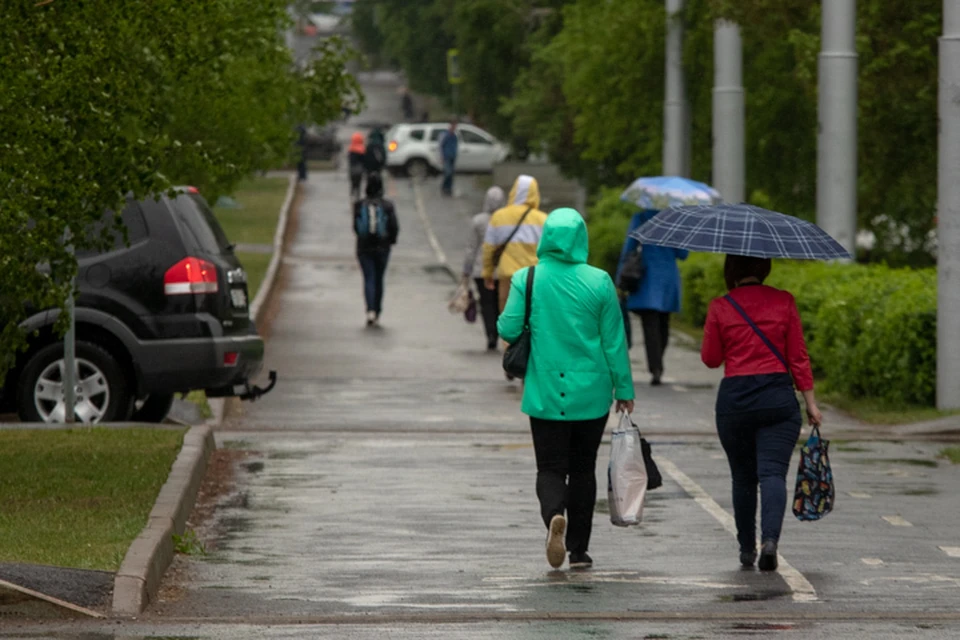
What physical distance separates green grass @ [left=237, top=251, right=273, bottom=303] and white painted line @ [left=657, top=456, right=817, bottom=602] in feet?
46.3

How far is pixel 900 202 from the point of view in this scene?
84.6 ft

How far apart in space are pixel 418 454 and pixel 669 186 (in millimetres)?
5284

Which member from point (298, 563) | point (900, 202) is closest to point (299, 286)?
point (900, 202)

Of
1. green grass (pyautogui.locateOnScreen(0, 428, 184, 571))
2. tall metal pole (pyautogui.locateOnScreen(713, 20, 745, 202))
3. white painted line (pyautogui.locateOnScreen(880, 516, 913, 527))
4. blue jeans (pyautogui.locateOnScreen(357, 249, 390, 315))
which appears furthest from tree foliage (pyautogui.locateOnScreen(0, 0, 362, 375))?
tall metal pole (pyautogui.locateOnScreen(713, 20, 745, 202))

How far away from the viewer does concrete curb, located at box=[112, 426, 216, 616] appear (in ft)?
26.6

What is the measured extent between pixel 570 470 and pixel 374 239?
15234mm

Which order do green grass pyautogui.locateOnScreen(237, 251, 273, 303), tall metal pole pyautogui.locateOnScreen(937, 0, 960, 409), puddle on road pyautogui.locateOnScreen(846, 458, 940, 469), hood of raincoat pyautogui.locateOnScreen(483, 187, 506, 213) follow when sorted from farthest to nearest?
green grass pyautogui.locateOnScreen(237, 251, 273, 303) < hood of raincoat pyautogui.locateOnScreen(483, 187, 506, 213) < tall metal pole pyautogui.locateOnScreen(937, 0, 960, 409) < puddle on road pyautogui.locateOnScreen(846, 458, 940, 469)

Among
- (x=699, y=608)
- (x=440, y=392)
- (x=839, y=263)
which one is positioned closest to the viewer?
(x=699, y=608)

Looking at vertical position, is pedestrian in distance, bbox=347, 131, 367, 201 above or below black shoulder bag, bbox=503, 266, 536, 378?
below

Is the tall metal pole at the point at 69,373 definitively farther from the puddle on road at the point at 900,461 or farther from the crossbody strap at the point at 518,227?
the crossbody strap at the point at 518,227

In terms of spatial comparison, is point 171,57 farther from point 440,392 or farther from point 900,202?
point 900,202

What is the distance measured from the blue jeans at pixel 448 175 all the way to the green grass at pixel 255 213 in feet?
13.1

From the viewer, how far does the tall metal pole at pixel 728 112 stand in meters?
24.1

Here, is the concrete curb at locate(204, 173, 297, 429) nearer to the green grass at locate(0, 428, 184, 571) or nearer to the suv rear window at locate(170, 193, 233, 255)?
the suv rear window at locate(170, 193, 233, 255)
